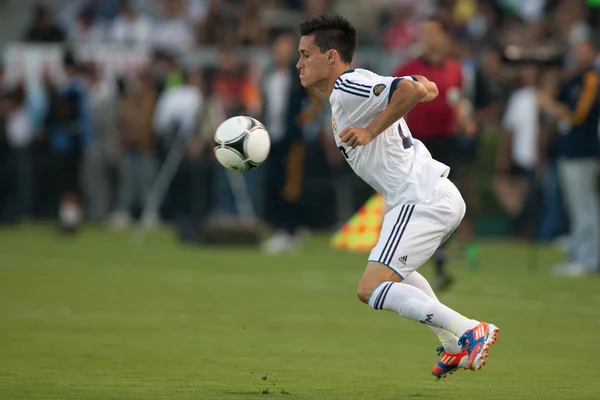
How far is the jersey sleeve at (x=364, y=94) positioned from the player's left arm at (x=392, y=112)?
0.21ft

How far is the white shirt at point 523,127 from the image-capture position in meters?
21.7

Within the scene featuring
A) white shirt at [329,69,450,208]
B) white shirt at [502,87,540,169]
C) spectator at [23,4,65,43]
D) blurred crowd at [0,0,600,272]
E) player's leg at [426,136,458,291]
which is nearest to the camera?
white shirt at [329,69,450,208]

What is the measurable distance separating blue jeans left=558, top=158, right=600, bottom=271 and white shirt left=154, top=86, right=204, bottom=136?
8709mm

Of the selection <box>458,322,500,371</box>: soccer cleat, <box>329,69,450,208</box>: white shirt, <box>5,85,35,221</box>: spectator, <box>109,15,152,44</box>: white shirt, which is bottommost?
<box>5,85,35,221</box>: spectator

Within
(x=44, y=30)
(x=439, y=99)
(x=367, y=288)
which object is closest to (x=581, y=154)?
(x=439, y=99)

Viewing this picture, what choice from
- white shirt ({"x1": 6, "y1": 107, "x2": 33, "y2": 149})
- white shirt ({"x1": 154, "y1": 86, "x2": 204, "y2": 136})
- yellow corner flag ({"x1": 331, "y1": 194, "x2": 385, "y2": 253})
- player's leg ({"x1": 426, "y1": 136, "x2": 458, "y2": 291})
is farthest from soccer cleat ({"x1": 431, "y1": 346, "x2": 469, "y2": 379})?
white shirt ({"x1": 6, "y1": 107, "x2": 33, "y2": 149})

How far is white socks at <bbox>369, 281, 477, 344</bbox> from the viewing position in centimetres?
773

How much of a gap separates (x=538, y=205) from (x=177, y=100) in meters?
7.20

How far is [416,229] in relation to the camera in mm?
7988

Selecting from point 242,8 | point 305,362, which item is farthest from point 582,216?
point 242,8

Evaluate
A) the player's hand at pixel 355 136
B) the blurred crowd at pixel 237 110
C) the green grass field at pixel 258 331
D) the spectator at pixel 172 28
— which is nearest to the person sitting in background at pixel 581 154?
the green grass field at pixel 258 331

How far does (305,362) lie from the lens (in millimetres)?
9352

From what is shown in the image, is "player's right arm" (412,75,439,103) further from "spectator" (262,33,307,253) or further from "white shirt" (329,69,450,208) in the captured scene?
"spectator" (262,33,307,253)

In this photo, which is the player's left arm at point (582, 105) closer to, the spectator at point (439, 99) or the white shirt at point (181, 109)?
the spectator at point (439, 99)
